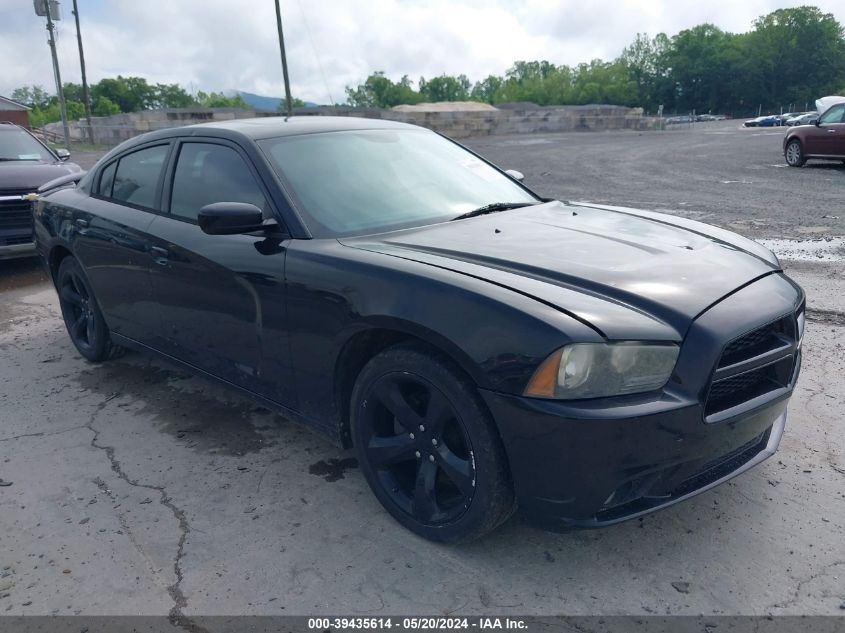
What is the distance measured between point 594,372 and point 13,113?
62760mm

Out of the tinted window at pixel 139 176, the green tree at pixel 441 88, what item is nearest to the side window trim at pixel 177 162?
the tinted window at pixel 139 176

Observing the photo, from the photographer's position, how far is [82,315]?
16.7 feet

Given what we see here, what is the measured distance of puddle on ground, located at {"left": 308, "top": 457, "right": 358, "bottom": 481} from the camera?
3.35m

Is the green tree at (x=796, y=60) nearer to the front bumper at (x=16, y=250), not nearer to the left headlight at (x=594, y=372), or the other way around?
the front bumper at (x=16, y=250)

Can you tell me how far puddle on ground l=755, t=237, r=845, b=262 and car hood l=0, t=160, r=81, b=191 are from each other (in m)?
7.78

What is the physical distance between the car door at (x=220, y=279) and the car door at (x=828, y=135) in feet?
49.6

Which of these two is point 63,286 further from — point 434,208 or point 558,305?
point 558,305

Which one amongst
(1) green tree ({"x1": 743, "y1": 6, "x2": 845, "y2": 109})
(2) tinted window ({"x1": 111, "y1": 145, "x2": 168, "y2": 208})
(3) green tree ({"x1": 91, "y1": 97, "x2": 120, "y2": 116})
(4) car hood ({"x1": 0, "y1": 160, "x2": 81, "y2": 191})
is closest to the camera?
(2) tinted window ({"x1": 111, "y1": 145, "x2": 168, "y2": 208})

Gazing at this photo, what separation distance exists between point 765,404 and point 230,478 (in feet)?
7.54

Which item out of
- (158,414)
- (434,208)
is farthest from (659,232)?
(158,414)

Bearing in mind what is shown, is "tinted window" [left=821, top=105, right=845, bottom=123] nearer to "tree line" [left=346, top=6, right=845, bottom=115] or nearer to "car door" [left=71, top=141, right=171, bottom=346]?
"car door" [left=71, top=141, right=171, bottom=346]

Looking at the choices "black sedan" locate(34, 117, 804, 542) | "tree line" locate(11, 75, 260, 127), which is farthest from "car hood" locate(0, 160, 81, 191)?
"tree line" locate(11, 75, 260, 127)

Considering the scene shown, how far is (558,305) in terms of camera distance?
7.90 feet

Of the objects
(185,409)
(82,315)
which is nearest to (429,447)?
(185,409)
